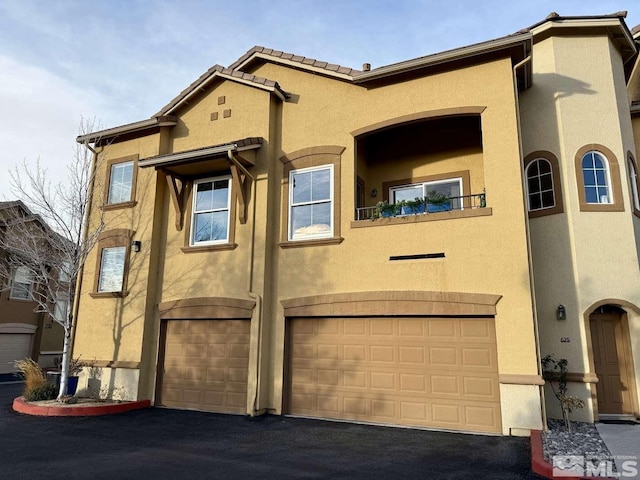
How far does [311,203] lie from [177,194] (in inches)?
150

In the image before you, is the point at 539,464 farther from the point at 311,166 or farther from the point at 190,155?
the point at 190,155

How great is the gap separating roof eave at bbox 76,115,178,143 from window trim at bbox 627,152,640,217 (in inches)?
461

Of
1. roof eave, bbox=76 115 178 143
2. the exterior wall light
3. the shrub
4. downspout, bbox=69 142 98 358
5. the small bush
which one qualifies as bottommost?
the small bush

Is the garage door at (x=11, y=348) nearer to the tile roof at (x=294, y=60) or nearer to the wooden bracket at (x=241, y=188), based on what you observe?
the wooden bracket at (x=241, y=188)

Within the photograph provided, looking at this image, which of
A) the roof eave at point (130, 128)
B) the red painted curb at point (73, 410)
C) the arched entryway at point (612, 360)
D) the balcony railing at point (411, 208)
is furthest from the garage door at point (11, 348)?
the arched entryway at point (612, 360)

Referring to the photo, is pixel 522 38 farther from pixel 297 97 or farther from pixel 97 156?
pixel 97 156

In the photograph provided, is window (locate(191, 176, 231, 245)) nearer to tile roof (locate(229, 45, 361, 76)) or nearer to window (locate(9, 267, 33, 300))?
tile roof (locate(229, 45, 361, 76))

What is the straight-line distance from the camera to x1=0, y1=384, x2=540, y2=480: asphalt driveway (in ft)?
20.3

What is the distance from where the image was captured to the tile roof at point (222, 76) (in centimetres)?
1140

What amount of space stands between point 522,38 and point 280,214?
645 centimetres

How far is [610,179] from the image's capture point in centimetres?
1007

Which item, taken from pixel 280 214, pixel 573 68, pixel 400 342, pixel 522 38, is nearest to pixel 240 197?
pixel 280 214

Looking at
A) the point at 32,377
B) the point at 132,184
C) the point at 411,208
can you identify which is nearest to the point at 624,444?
the point at 411,208

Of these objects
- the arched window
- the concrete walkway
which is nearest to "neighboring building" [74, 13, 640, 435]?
the arched window
